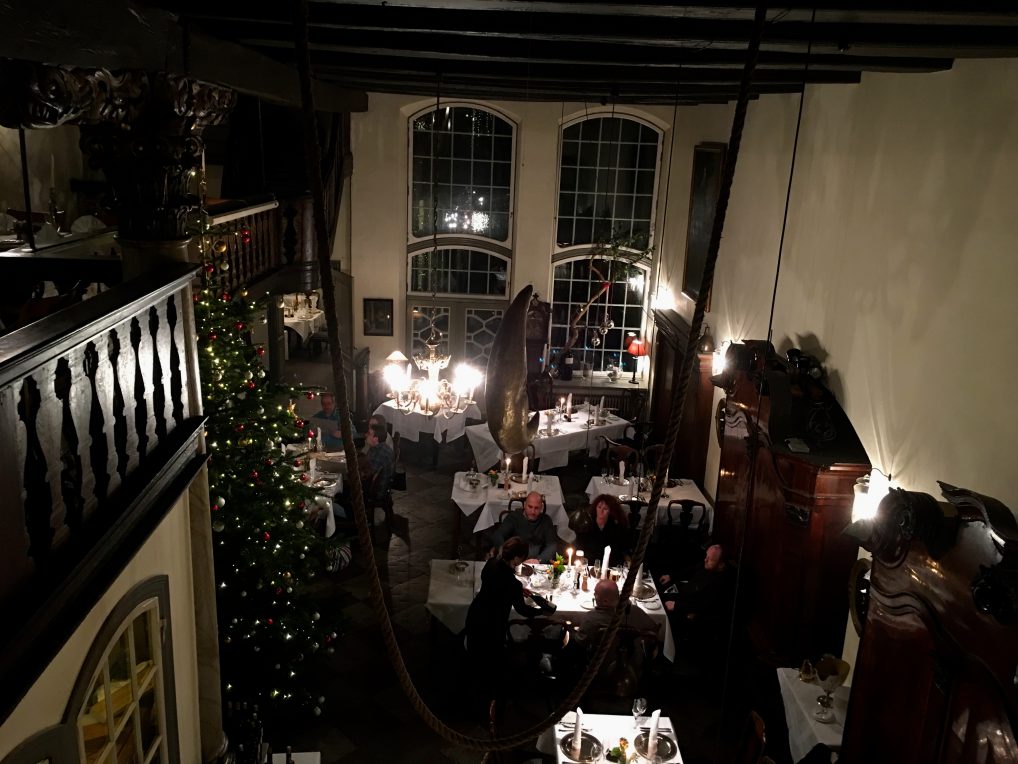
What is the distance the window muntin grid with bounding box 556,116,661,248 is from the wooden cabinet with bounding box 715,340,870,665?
6648 millimetres

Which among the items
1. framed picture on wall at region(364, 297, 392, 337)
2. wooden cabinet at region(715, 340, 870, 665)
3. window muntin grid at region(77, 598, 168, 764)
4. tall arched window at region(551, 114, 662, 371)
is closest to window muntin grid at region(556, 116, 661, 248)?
tall arched window at region(551, 114, 662, 371)

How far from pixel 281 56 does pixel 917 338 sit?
17.1 ft

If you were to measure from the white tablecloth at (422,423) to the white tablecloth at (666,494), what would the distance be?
254 cm

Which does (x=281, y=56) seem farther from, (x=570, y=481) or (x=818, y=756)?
(x=570, y=481)

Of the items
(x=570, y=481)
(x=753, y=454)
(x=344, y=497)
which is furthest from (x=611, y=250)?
(x=753, y=454)

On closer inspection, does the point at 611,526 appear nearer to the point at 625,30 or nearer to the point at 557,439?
the point at 557,439

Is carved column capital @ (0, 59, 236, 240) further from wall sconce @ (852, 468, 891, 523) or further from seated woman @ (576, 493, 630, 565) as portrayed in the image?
seated woman @ (576, 493, 630, 565)

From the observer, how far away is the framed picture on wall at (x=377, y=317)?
45.6 ft

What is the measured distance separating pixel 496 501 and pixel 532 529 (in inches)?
41.6

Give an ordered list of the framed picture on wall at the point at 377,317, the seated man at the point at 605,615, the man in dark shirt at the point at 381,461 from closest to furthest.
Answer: the seated man at the point at 605,615 → the man in dark shirt at the point at 381,461 → the framed picture on wall at the point at 377,317

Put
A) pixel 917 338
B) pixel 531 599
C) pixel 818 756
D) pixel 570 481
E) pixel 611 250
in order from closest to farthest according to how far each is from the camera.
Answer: pixel 818 756 → pixel 917 338 → pixel 531 599 → pixel 570 481 → pixel 611 250

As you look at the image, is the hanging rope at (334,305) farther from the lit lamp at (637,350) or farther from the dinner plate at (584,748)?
the lit lamp at (637,350)

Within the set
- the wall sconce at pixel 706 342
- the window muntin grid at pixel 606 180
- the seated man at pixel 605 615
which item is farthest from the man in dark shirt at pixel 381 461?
the window muntin grid at pixel 606 180

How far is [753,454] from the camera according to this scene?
663cm
